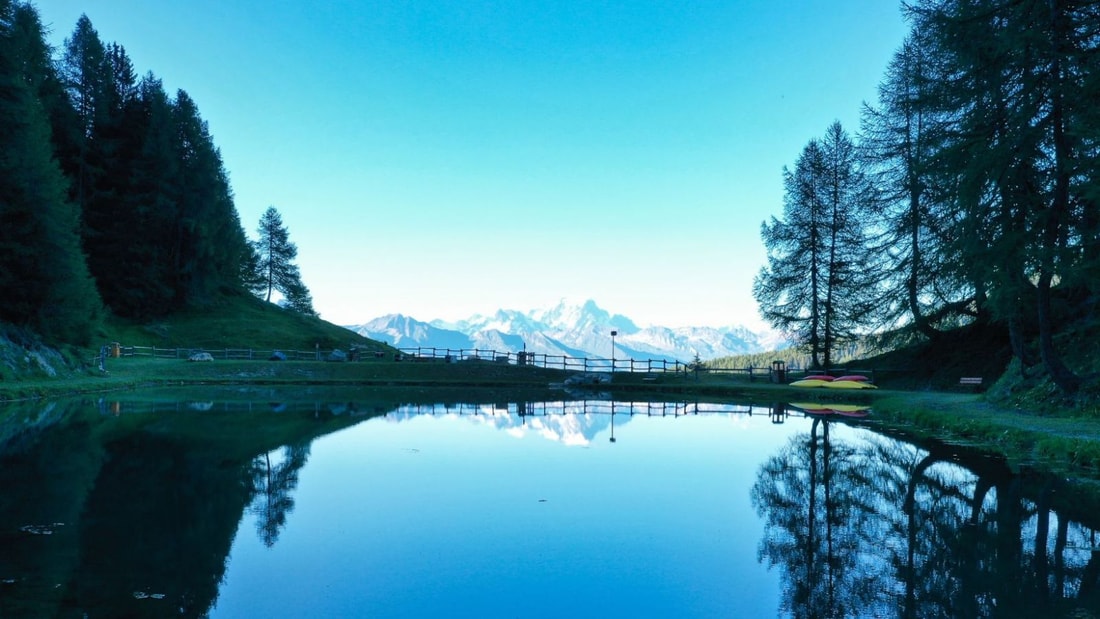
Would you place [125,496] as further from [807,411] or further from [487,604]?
[807,411]

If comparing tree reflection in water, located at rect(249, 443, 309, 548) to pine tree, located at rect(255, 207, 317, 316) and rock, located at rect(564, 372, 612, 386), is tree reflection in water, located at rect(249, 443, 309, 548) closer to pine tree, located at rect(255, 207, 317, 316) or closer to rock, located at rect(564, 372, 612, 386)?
rock, located at rect(564, 372, 612, 386)

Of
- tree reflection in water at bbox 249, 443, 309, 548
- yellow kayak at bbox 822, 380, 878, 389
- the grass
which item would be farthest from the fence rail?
tree reflection in water at bbox 249, 443, 309, 548

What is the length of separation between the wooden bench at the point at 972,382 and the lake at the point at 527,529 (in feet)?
57.4

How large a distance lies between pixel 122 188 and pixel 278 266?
30.3 metres

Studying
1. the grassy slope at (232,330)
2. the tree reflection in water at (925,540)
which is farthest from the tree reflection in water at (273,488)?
the grassy slope at (232,330)

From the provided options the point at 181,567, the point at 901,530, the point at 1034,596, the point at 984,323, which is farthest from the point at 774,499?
the point at 984,323

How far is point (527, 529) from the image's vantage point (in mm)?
8406

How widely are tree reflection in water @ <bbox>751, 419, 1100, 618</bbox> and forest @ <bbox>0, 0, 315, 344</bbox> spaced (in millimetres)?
36136

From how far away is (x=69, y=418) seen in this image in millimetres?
19281

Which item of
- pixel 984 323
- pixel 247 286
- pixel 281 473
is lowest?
pixel 281 473

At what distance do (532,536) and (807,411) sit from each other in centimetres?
2200

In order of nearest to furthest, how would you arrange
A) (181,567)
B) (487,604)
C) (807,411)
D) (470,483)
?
(487,604), (181,567), (470,483), (807,411)

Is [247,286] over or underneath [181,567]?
over

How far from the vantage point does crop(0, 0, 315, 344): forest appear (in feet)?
114
